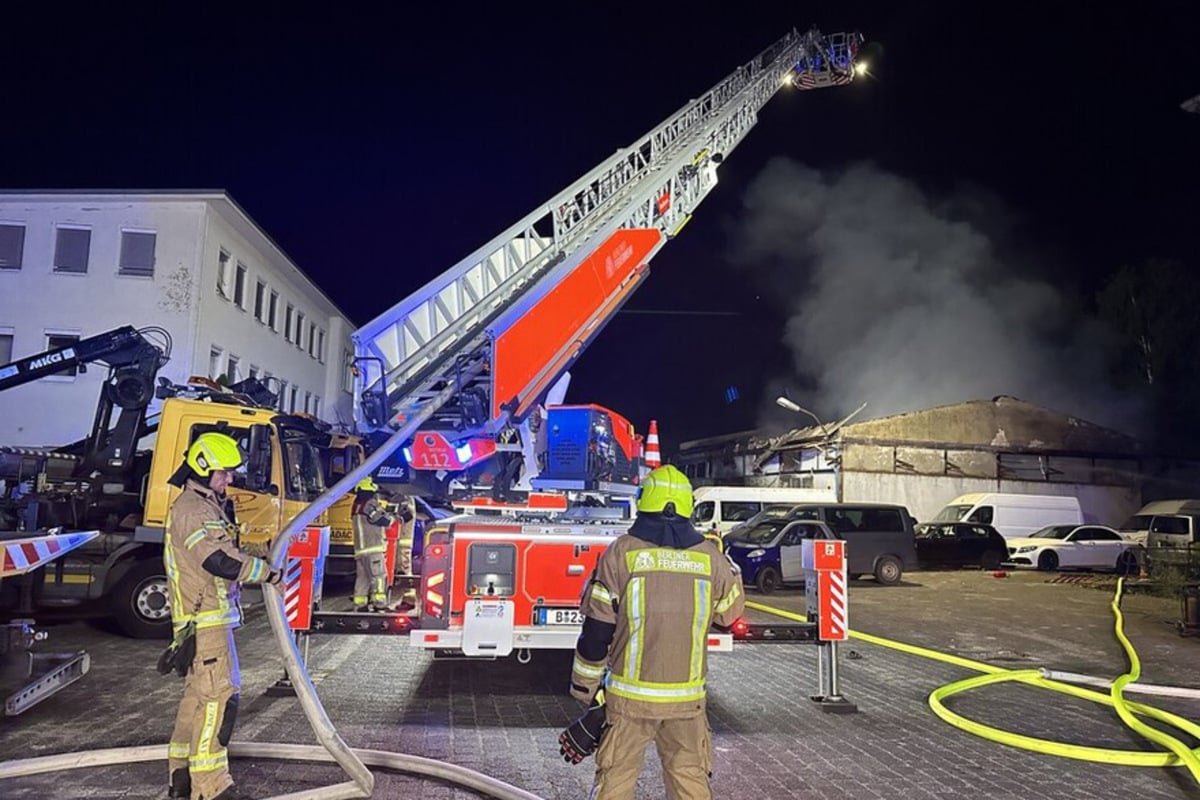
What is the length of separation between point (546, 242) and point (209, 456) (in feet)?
20.7

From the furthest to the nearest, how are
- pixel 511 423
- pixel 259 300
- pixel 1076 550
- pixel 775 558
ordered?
pixel 259 300 < pixel 1076 550 < pixel 775 558 < pixel 511 423

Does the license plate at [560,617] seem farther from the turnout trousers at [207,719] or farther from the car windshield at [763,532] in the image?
the car windshield at [763,532]

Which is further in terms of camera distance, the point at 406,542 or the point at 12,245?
the point at 12,245

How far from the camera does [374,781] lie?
431 centimetres

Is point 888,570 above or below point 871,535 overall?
below

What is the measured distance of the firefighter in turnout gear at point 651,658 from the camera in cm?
308

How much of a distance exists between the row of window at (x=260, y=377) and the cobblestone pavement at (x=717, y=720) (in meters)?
8.34

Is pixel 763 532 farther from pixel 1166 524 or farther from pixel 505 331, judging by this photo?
pixel 1166 524

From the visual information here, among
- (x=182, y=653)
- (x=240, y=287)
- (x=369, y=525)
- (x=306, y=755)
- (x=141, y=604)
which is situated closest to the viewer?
(x=182, y=653)

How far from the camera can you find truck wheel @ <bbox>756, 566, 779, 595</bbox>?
14.6 m

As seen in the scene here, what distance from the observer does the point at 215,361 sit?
1944 cm

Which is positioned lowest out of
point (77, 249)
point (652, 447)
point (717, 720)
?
point (717, 720)

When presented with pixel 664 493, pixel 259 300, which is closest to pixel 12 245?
pixel 259 300

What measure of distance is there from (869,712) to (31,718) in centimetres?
576
